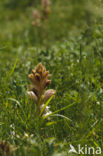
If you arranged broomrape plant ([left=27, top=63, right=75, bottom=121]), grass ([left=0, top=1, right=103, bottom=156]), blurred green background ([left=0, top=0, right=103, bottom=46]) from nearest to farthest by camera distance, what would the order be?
grass ([left=0, top=1, right=103, bottom=156]), broomrape plant ([left=27, top=63, right=75, bottom=121]), blurred green background ([left=0, top=0, right=103, bottom=46])

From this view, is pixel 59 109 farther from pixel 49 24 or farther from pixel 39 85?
pixel 49 24

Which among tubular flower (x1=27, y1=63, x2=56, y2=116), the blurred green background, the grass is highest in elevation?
tubular flower (x1=27, y1=63, x2=56, y2=116)

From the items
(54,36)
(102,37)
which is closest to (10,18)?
(54,36)

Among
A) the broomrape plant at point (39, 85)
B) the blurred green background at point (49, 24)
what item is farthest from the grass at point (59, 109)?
the blurred green background at point (49, 24)

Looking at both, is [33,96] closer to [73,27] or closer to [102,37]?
[102,37]

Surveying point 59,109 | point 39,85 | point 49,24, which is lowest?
point 49,24

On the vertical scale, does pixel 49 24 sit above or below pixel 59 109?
below

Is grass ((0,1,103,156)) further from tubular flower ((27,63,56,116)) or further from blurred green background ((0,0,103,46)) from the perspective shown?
blurred green background ((0,0,103,46))

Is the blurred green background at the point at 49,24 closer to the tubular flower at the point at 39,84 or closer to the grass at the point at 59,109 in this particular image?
the grass at the point at 59,109

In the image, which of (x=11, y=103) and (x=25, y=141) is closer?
(x=25, y=141)

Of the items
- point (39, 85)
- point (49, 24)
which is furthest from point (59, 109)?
point (49, 24)

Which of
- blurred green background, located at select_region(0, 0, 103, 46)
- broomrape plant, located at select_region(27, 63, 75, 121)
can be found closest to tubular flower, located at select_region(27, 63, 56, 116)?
broomrape plant, located at select_region(27, 63, 75, 121)
